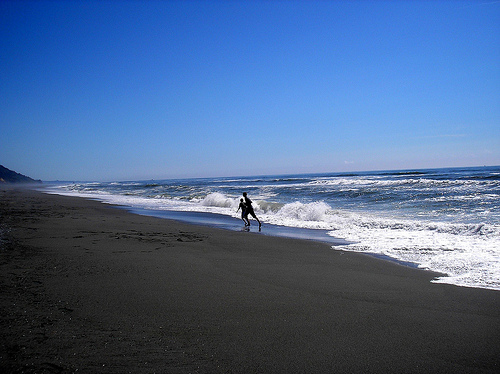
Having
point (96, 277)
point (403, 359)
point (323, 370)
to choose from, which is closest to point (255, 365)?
point (323, 370)

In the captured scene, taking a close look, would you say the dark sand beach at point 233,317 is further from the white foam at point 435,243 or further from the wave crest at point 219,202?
the wave crest at point 219,202

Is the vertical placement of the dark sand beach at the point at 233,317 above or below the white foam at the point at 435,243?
above

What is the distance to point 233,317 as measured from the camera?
11.4 ft

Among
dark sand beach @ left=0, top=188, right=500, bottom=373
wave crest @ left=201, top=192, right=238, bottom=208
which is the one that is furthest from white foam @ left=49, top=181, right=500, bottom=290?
wave crest @ left=201, top=192, right=238, bottom=208

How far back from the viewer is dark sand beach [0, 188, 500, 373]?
2643 mm

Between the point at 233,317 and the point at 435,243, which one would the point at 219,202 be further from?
the point at 233,317

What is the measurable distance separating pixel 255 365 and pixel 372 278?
3209mm

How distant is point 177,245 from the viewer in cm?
775

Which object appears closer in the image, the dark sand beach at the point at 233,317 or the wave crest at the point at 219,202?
the dark sand beach at the point at 233,317

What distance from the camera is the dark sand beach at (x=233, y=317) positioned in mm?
2643

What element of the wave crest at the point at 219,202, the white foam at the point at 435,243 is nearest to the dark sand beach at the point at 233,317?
the white foam at the point at 435,243

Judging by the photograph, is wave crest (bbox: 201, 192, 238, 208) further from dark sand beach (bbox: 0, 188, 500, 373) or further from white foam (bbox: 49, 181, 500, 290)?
dark sand beach (bbox: 0, 188, 500, 373)

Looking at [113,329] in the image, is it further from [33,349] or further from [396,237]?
[396,237]

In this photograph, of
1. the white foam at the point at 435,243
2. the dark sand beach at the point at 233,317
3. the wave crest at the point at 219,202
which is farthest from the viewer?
the wave crest at the point at 219,202
